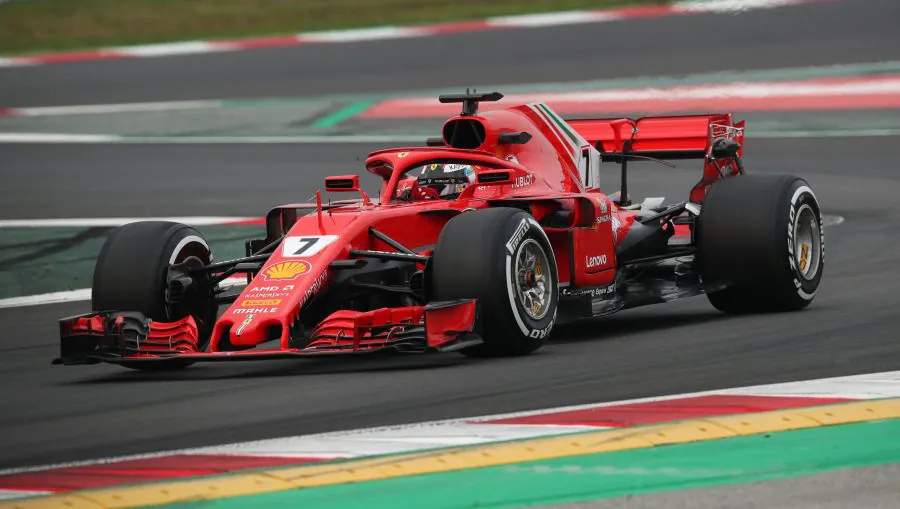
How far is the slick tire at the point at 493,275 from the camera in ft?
30.0

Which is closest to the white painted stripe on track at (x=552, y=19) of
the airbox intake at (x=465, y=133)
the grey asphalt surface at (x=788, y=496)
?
the airbox intake at (x=465, y=133)

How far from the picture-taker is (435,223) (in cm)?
1012

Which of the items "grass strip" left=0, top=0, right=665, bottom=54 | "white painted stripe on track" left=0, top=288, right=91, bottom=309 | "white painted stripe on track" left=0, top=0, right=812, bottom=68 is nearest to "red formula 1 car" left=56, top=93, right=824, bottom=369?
"white painted stripe on track" left=0, top=288, right=91, bottom=309

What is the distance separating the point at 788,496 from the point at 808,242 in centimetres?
591

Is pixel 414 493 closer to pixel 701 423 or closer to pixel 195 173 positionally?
pixel 701 423

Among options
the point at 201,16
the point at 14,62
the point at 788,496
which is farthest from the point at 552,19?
the point at 788,496

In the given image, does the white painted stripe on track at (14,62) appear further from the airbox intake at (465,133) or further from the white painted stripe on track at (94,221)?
the airbox intake at (465,133)

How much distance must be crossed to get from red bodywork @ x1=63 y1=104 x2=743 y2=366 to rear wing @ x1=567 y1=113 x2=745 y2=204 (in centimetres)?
1

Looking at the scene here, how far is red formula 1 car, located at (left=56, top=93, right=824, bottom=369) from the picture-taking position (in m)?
9.14

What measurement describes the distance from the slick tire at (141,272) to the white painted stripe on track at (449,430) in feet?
8.80

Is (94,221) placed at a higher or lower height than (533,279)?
higher

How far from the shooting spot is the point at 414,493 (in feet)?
20.0

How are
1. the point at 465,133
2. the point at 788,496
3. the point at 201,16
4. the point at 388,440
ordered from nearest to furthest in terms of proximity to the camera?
the point at 788,496, the point at 388,440, the point at 465,133, the point at 201,16

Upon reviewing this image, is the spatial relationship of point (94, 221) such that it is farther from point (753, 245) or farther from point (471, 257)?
point (471, 257)
